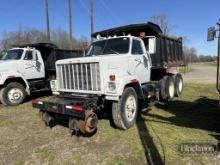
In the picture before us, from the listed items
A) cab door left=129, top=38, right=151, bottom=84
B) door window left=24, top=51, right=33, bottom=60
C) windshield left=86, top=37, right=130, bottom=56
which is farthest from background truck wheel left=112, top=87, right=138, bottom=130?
door window left=24, top=51, right=33, bottom=60

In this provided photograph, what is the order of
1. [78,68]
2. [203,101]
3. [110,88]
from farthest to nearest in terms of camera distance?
[203,101] → [78,68] → [110,88]

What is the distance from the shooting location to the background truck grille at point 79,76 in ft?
19.9

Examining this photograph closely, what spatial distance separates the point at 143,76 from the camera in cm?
796

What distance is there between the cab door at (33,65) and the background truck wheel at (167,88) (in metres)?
6.07

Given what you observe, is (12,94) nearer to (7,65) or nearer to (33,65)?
(7,65)

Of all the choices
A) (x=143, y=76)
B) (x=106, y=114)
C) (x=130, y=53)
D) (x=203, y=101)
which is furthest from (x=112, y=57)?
(x=203, y=101)

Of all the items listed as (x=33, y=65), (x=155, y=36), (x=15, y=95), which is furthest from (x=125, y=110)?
(x=33, y=65)

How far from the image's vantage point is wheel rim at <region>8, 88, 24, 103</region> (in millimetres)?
10430

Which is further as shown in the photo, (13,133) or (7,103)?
(7,103)

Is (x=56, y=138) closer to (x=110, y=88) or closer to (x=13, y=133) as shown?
(x=13, y=133)

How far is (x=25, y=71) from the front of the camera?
36.7 feet

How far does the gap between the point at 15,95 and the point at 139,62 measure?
605 cm

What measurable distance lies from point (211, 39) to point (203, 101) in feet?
18.3

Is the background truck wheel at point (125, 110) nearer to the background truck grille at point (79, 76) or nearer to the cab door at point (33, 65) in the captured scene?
the background truck grille at point (79, 76)
